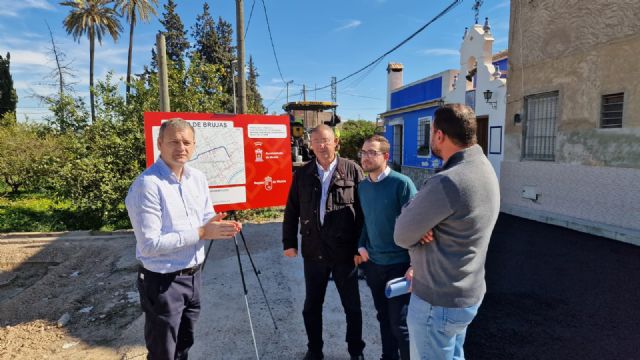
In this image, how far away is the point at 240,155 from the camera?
4.20 meters

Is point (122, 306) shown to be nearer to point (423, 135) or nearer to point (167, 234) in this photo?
point (167, 234)

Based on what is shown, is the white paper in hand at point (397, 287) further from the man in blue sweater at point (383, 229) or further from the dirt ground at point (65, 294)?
the dirt ground at point (65, 294)

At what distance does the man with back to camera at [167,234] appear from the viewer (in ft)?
6.24

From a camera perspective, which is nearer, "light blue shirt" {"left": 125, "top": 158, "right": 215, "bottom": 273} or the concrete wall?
"light blue shirt" {"left": 125, "top": 158, "right": 215, "bottom": 273}

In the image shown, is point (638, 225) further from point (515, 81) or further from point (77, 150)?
point (77, 150)

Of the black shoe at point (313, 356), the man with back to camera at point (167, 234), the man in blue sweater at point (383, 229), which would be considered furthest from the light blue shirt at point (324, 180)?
the black shoe at point (313, 356)

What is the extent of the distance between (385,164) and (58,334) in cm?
352

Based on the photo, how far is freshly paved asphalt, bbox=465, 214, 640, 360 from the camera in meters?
2.95

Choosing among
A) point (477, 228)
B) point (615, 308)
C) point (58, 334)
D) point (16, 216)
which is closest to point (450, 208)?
point (477, 228)

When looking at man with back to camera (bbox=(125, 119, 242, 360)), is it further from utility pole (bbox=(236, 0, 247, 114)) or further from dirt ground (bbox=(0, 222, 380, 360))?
utility pole (bbox=(236, 0, 247, 114))

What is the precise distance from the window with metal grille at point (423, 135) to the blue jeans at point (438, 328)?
1321 cm

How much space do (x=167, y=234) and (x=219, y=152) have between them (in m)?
2.20

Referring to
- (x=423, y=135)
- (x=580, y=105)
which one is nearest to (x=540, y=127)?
(x=580, y=105)

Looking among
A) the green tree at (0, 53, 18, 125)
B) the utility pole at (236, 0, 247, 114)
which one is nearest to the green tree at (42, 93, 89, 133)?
the utility pole at (236, 0, 247, 114)
